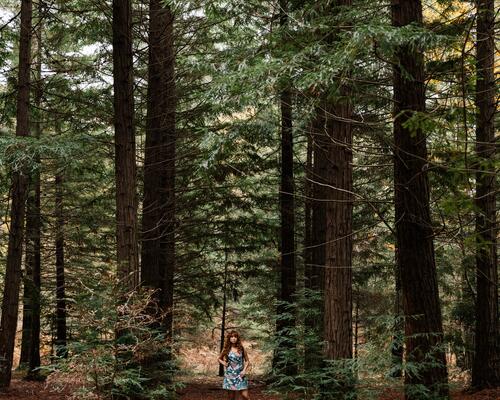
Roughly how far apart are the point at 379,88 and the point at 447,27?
3.19 metres

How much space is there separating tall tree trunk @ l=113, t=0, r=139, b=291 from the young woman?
8.92 ft

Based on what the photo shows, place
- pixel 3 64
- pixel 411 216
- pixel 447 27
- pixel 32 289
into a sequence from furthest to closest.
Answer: pixel 32 289
pixel 3 64
pixel 447 27
pixel 411 216

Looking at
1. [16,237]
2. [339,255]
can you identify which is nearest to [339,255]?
[339,255]

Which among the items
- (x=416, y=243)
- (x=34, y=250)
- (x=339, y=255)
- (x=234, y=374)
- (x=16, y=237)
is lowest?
(x=234, y=374)

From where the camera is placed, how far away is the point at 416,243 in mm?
5992

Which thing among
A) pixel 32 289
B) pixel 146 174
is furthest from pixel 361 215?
pixel 32 289

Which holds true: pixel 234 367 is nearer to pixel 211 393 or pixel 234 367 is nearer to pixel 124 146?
pixel 124 146

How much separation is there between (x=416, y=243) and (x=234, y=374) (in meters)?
4.67

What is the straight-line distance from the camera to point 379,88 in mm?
9656

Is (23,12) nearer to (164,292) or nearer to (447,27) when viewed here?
(164,292)

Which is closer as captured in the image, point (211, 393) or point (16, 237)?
point (16, 237)

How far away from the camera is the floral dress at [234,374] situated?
9.02 m

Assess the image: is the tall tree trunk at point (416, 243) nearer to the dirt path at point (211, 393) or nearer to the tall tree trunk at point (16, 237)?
the dirt path at point (211, 393)

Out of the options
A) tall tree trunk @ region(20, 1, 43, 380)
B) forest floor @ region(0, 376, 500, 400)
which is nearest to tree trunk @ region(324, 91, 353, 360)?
forest floor @ region(0, 376, 500, 400)
